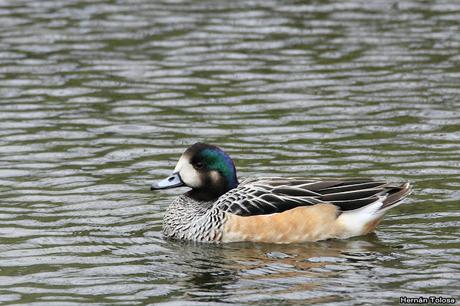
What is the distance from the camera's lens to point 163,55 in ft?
61.5

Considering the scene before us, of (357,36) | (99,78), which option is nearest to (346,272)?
(99,78)

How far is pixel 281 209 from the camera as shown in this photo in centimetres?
1210

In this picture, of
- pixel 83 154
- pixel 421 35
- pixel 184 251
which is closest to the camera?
pixel 184 251

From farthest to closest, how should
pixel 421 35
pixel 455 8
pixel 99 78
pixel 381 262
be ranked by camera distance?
Answer: pixel 455 8
pixel 421 35
pixel 99 78
pixel 381 262

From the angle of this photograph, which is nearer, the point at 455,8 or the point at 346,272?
the point at 346,272

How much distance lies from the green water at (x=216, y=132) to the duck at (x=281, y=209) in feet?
0.51

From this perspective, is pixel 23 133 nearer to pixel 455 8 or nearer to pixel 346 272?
pixel 346 272

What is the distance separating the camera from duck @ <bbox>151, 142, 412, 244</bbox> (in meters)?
12.0

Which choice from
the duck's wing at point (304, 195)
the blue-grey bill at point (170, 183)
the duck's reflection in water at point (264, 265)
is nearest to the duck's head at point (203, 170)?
the blue-grey bill at point (170, 183)

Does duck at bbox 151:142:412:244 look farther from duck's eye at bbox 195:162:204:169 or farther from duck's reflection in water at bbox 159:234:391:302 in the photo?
duck's reflection in water at bbox 159:234:391:302

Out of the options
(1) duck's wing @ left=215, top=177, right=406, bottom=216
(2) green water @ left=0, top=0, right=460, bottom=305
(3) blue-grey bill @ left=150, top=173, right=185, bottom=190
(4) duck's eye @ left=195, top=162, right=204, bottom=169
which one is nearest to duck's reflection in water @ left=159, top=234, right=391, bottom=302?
(2) green water @ left=0, top=0, right=460, bottom=305

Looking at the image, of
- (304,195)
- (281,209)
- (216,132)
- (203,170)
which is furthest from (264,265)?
(216,132)

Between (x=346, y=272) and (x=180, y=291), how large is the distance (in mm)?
1403

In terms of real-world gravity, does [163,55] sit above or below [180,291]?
above
